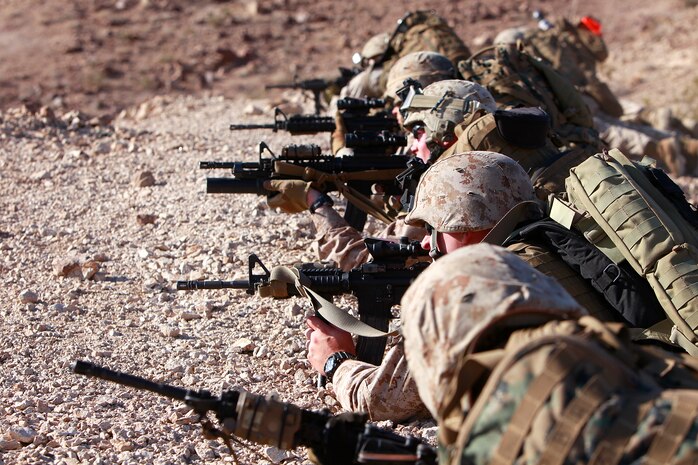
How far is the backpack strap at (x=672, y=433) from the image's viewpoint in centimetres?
214

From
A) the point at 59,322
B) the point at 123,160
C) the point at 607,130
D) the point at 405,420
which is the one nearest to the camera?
the point at 405,420

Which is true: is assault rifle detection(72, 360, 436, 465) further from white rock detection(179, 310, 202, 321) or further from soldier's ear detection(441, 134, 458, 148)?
soldier's ear detection(441, 134, 458, 148)

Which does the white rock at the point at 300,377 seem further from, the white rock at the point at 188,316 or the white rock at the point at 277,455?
the white rock at the point at 188,316

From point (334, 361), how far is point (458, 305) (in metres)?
1.85

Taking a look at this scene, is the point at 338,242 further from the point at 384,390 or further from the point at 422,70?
the point at 422,70

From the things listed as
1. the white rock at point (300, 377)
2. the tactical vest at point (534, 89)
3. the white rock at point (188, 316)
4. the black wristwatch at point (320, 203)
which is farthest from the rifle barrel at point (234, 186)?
the tactical vest at point (534, 89)

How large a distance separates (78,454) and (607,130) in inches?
302

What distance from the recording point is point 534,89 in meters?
7.58

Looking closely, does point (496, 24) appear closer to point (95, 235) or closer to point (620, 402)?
point (95, 235)

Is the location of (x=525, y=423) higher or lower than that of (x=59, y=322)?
higher

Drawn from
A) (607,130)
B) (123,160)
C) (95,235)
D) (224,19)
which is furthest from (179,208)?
(224,19)

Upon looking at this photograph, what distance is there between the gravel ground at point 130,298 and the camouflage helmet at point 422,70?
1.30 meters

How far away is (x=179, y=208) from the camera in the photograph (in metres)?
7.54

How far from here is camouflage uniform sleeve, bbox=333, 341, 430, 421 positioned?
3.96 m
